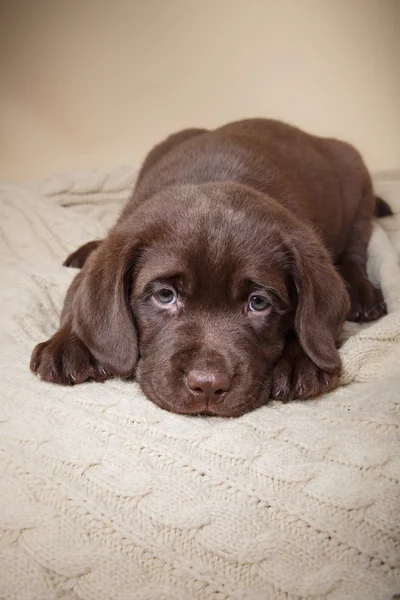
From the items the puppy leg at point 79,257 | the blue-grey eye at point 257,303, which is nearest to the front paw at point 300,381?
the blue-grey eye at point 257,303

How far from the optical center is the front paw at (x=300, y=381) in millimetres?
2105

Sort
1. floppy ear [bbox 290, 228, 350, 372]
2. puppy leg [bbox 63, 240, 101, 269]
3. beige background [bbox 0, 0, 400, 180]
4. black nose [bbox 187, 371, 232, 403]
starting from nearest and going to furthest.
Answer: black nose [bbox 187, 371, 232, 403]
floppy ear [bbox 290, 228, 350, 372]
puppy leg [bbox 63, 240, 101, 269]
beige background [bbox 0, 0, 400, 180]

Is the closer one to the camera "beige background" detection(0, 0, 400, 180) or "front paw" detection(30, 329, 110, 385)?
"front paw" detection(30, 329, 110, 385)

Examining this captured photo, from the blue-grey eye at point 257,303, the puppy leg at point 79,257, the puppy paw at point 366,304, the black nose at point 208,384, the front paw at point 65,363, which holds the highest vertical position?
the blue-grey eye at point 257,303

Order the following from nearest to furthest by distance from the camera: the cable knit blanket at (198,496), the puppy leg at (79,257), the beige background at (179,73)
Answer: the cable knit blanket at (198,496) → the puppy leg at (79,257) → the beige background at (179,73)

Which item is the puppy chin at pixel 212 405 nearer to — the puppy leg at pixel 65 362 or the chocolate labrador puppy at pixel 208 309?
the chocolate labrador puppy at pixel 208 309

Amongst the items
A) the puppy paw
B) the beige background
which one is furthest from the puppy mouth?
the beige background

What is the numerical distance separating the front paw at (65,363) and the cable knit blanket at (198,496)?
65mm

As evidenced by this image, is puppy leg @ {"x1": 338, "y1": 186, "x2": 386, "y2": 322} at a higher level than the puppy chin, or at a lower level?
lower

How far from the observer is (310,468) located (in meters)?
1.68

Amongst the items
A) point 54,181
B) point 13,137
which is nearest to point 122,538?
point 54,181

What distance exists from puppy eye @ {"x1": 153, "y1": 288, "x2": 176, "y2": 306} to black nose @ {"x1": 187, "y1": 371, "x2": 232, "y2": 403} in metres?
0.39

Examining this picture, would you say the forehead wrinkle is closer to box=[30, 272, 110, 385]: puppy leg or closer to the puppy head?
the puppy head

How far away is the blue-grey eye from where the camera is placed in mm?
2232
